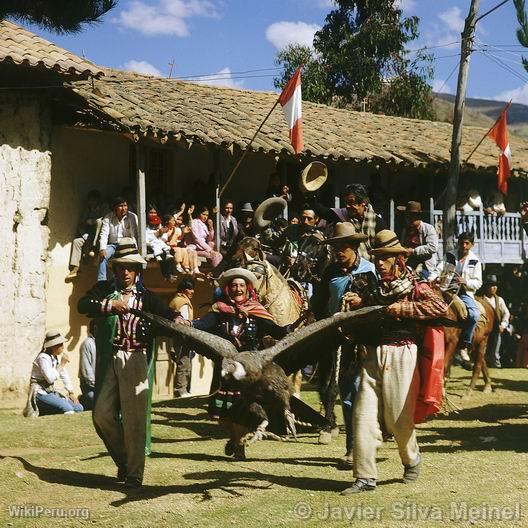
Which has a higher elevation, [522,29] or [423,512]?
[522,29]

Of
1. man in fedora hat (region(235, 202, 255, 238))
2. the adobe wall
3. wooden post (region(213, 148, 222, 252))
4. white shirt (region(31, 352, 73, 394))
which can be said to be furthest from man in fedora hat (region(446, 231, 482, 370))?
the adobe wall

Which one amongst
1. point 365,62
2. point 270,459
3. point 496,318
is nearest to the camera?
point 270,459

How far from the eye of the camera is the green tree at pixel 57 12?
7.05 metres

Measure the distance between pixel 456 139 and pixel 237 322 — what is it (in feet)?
43.1

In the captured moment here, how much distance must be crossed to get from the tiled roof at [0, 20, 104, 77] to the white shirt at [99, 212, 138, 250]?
2575 mm

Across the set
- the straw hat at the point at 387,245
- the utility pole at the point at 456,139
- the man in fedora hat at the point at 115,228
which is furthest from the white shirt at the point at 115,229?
the straw hat at the point at 387,245

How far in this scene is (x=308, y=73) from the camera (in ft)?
111

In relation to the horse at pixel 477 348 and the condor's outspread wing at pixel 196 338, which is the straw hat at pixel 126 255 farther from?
the horse at pixel 477 348

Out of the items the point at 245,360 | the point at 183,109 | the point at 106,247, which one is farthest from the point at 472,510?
the point at 183,109

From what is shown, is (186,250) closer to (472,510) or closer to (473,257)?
(473,257)

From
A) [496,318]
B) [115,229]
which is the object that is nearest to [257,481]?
[115,229]

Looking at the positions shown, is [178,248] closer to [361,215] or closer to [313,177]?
[313,177]

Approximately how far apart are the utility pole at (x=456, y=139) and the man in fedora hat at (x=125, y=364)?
12.6 metres

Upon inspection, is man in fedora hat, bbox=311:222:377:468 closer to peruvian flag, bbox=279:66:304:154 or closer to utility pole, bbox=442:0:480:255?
peruvian flag, bbox=279:66:304:154
